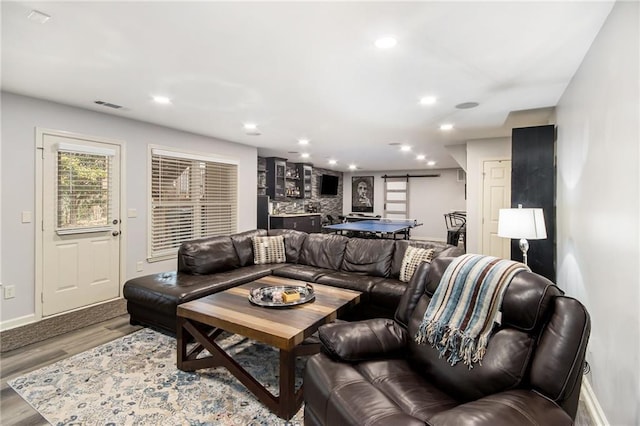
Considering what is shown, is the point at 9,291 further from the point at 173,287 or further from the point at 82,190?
the point at 173,287

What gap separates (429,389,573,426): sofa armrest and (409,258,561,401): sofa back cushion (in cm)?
15

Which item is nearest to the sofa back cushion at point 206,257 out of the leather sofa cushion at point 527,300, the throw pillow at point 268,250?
the throw pillow at point 268,250

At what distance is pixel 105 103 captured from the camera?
360 cm

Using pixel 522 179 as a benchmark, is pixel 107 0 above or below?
above

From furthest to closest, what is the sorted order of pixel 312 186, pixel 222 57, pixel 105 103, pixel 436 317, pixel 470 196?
pixel 312 186 < pixel 470 196 < pixel 105 103 < pixel 222 57 < pixel 436 317

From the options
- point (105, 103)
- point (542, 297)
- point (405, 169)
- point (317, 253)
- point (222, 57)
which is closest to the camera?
point (542, 297)

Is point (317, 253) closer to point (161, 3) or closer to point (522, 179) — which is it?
point (522, 179)

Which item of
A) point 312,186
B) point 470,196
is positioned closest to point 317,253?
point 470,196

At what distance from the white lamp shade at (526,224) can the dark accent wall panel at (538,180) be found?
1.11 meters

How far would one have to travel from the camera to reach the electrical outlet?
3273mm

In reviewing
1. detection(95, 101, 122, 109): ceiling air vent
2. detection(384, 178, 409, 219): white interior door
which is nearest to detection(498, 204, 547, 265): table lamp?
detection(95, 101, 122, 109): ceiling air vent

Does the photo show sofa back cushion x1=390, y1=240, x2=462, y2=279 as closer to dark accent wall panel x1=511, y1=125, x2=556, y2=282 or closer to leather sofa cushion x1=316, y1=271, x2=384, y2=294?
leather sofa cushion x1=316, y1=271, x2=384, y2=294

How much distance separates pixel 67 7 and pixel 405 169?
984 centimetres

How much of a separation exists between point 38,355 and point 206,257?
1.66m
